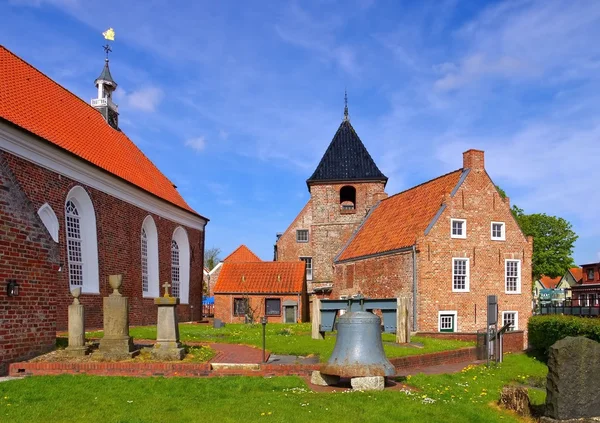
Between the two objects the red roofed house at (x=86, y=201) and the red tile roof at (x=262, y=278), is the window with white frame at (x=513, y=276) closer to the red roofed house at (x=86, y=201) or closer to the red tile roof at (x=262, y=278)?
the red tile roof at (x=262, y=278)

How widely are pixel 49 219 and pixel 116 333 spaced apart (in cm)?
884

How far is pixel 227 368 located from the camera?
1245cm

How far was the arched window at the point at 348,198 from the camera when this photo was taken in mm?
40156

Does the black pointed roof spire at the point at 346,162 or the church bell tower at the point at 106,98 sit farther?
the black pointed roof spire at the point at 346,162

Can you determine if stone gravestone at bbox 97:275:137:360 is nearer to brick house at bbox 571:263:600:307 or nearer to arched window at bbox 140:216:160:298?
arched window at bbox 140:216:160:298

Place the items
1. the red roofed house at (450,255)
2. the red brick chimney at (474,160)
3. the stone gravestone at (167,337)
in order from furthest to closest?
the red brick chimney at (474,160) < the red roofed house at (450,255) < the stone gravestone at (167,337)

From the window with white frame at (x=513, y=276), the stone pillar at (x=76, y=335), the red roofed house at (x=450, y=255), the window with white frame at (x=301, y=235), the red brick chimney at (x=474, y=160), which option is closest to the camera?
the stone pillar at (x=76, y=335)

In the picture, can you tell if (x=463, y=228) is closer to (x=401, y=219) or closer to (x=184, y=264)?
(x=401, y=219)

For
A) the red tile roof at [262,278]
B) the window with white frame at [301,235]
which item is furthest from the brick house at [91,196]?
the window with white frame at [301,235]

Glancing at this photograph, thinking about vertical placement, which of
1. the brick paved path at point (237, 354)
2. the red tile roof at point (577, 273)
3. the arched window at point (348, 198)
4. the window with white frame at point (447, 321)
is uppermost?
the arched window at point (348, 198)

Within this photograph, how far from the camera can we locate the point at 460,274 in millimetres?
27000

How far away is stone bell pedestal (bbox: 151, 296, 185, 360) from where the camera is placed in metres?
13.1

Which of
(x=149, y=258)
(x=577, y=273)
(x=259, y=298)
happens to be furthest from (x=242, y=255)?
(x=577, y=273)

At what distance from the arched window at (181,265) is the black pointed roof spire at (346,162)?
10360 mm
